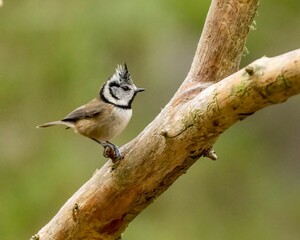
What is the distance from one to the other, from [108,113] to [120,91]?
0.12 metres

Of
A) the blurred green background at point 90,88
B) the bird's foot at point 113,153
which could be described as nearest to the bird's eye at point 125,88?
the bird's foot at point 113,153

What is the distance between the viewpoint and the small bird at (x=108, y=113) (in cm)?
397

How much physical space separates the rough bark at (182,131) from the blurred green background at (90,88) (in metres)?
2.45

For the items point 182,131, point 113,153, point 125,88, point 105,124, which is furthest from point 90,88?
point 182,131

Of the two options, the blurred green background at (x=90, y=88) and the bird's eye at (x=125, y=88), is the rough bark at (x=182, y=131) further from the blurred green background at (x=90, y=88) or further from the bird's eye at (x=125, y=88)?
the blurred green background at (x=90, y=88)

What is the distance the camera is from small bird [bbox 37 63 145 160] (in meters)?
3.97

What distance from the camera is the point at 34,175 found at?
6.23 m

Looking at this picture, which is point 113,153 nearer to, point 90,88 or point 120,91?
point 120,91

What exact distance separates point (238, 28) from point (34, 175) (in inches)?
116

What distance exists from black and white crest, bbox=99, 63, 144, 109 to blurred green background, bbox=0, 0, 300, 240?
190 centimetres

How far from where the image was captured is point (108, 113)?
3984 millimetres

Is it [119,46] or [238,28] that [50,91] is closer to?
[119,46]

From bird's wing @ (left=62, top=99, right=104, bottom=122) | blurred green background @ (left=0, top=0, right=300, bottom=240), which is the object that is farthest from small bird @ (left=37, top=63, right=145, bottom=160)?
blurred green background @ (left=0, top=0, right=300, bottom=240)

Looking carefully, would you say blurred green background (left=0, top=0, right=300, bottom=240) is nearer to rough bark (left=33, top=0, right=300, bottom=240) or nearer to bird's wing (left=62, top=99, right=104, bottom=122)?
bird's wing (left=62, top=99, right=104, bottom=122)
